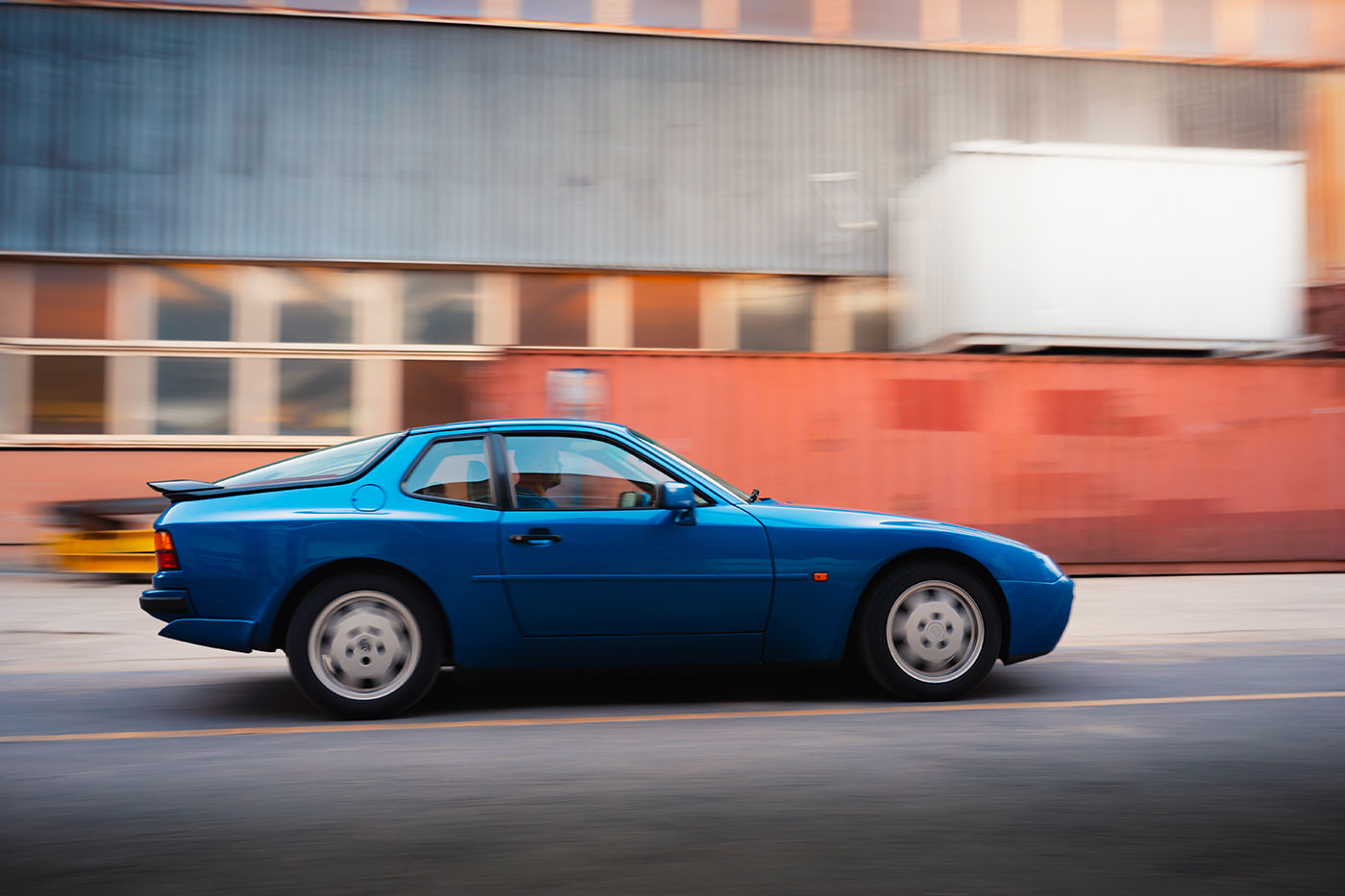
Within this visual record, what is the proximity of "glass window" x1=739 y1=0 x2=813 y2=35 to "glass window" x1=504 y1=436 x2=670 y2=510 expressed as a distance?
12754 millimetres

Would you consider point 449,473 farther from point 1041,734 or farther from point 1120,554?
point 1120,554

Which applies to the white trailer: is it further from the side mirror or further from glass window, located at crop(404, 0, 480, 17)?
the side mirror

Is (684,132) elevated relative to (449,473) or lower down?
elevated

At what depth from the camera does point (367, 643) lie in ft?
16.6

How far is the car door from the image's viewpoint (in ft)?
16.8

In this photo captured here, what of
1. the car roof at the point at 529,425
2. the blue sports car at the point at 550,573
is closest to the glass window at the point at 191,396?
the blue sports car at the point at 550,573

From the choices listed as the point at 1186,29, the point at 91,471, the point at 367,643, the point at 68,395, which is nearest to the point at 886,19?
the point at 1186,29

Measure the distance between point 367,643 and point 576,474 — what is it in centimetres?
125

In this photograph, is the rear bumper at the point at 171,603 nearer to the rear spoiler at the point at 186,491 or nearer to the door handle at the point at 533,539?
the rear spoiler at the point at 186,491

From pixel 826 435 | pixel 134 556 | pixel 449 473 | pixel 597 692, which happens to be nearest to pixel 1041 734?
pixel 597 692

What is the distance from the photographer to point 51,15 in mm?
15383

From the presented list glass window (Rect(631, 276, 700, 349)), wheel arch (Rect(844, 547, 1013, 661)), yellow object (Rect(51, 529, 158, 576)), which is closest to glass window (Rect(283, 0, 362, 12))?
glass window (Rect(631, 276, 700, 349))

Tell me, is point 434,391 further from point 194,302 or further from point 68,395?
point 68,395

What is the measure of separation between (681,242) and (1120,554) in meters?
7.79
